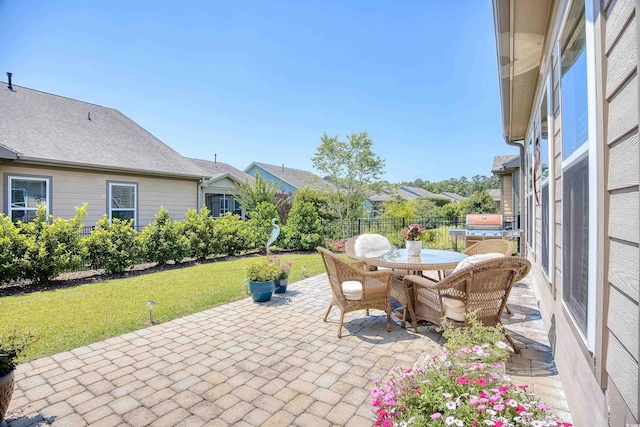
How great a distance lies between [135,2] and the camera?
20.9ft

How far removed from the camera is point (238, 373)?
2863 mm

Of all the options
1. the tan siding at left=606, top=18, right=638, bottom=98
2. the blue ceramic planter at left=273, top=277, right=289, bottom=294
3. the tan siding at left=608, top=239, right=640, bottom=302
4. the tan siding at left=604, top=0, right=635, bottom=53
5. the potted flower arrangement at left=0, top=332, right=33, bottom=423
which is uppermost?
the tan siding at left=604, top=0, right=635, bottom=53

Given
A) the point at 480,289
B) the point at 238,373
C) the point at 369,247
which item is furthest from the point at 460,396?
the point at 369,247

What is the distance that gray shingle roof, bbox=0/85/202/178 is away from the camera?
8.90 m

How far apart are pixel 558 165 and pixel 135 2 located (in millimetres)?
7914

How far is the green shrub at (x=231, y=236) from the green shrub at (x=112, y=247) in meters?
2.31

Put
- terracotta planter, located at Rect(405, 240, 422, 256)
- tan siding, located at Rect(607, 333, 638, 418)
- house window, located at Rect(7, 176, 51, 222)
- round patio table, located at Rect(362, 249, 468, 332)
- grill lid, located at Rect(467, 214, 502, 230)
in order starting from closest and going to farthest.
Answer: tan siding, located at Rect(607, 333, 638, 418) < round patio table, located at Rect(362, 249, 468, 332) < terracotta planter, located at Rect(405, 240, 422, 256) < grill lid, located at Rect(467, 214, 502, 230) < house window, located at Rect(7, 176, 51, 222)

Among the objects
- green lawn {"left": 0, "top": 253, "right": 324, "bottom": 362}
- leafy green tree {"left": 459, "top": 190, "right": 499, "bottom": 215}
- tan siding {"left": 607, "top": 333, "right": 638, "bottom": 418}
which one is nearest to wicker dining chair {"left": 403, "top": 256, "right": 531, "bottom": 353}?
tan siding {"left": 607, "top": 333, "right": 638, "bottom": 418}

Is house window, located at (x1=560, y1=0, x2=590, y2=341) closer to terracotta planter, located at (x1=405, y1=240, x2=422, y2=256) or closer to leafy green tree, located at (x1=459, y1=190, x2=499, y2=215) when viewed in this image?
terracotta planter, located at (x1=405, y1=240, x2=422, y2=256)

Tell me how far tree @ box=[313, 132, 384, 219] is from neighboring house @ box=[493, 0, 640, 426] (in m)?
12.4

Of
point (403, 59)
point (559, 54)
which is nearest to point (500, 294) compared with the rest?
point (559, 54)

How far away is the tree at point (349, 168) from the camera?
49.6ft

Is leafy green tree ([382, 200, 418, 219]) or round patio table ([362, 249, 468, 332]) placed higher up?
leafy green tree ([382, 200, 418, 219])

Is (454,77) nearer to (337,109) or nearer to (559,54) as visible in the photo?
(337,109)
